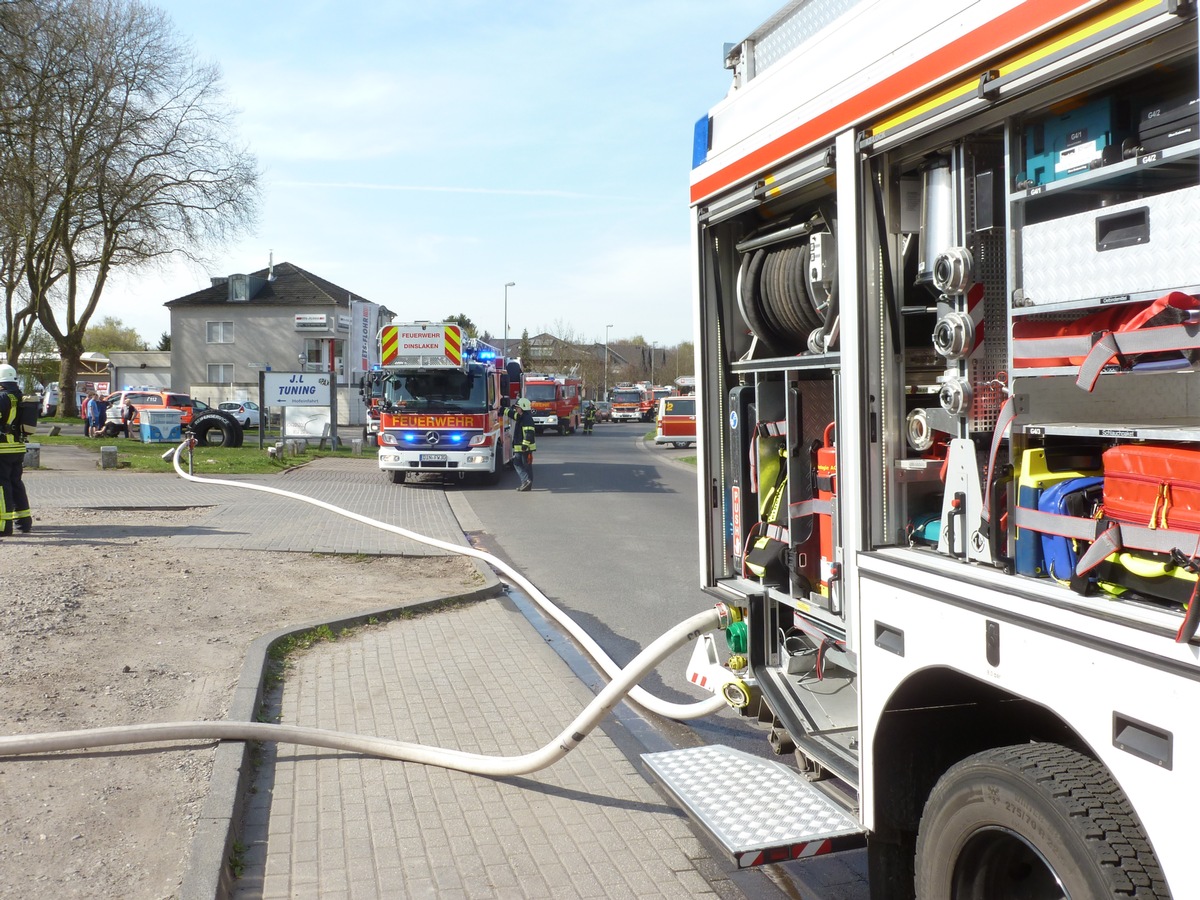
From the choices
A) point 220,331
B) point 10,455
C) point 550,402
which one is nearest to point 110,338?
point 220,331

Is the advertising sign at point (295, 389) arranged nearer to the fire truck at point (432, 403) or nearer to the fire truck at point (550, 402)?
the fire truck at point (432, 403)

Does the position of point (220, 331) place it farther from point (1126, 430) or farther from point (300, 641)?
point (1126, 430)

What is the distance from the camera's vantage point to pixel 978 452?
2924 mm

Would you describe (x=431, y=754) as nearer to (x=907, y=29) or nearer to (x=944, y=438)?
(x=944, y=438)

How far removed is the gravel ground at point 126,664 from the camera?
13.5 feet

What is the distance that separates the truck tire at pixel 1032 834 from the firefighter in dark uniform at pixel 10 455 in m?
11.5

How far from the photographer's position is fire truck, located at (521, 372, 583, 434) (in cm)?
4675

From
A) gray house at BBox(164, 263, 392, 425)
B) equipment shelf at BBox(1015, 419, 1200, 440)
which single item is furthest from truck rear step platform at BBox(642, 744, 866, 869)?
gray house at BBox(164, 263, 392, 425)

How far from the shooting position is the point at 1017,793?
2475mm

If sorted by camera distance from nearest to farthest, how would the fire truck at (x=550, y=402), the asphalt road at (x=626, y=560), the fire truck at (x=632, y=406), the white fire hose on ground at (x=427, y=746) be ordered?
the white fire hose on ground at (x=427, y=746) < the asphalt road at (x=626, y=560) < the fire truck at (x=550, y=402) < the fire truck at (x=632, y=406)

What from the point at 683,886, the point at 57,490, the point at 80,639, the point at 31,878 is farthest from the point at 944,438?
the point at 57,490

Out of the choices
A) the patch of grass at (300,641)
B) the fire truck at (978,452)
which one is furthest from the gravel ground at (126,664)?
the fire truck at (978,452)

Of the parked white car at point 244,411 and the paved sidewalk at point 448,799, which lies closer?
the paved sidewalk at point 448,799

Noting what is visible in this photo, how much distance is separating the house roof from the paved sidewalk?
207ft
